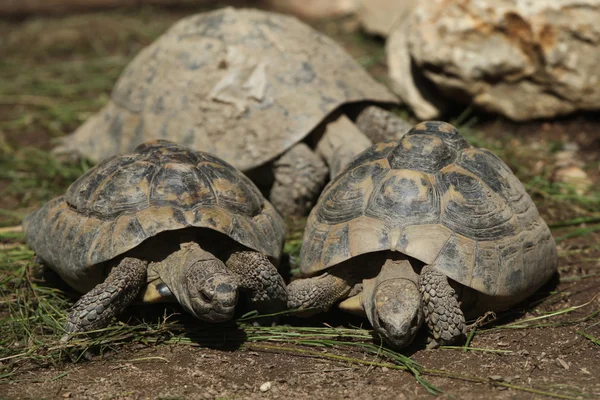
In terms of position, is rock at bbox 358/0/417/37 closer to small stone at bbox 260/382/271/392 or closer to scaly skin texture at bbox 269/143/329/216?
scaly skin texture at bbox 269/143/329/216

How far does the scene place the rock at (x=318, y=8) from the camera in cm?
977

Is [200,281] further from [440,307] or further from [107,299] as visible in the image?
[440,307]

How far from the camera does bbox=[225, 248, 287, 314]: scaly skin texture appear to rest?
151 inches

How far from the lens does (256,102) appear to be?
5.46m

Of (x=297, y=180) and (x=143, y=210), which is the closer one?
(x=143, y=210)

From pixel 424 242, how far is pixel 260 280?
2.82 ft

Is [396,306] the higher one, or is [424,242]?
[424,242]

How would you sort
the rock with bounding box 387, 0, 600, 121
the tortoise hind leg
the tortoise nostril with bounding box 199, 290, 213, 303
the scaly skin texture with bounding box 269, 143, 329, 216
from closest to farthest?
1. the tortoise nostril with bounding box 199, 290, 213, 303
2. the tortoise hind leg
3. the scaly skin texture with bounding box 269, 143, 329, 216
4. the rock with bounding box 387, 0, 600, 121

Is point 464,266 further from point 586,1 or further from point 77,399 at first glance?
point 586,1

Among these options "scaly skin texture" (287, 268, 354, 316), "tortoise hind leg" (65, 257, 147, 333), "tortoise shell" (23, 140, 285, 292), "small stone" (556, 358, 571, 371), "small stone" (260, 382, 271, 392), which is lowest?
"small stone" (556, 358, 571, 371)

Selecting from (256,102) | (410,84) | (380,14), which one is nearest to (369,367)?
(256,102)

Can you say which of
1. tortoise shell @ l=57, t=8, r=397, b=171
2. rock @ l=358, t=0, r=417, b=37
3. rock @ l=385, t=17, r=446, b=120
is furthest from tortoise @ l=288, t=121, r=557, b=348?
rock @ l=358, t=0, r=417, b=37

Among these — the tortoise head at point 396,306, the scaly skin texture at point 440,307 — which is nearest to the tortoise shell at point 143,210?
the tortoise head at point 396,306

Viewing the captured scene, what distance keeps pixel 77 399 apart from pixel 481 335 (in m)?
2.01
